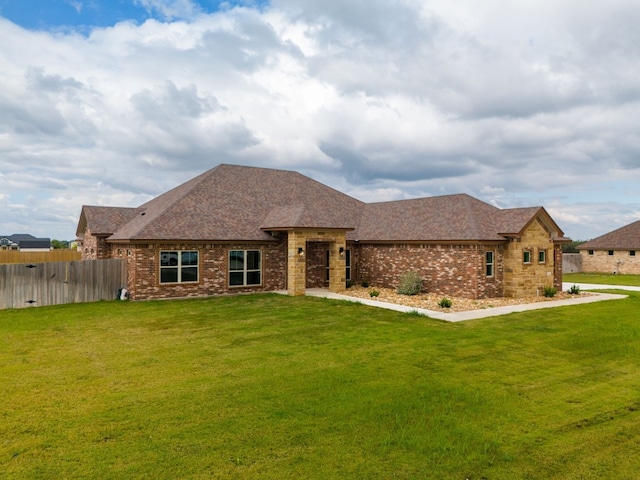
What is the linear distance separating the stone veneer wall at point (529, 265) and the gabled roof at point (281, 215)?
72 centimetres

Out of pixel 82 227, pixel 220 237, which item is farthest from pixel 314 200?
pixel 82 227

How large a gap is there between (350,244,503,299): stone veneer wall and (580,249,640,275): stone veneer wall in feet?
88.6

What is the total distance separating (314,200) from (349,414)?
2049 centimetres

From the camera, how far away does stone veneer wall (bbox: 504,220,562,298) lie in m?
20.4

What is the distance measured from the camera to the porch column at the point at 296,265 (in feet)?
67.9

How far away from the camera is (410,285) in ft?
68.4

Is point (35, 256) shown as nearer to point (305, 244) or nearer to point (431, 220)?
point (305, 244)

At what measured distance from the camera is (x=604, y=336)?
1247cm

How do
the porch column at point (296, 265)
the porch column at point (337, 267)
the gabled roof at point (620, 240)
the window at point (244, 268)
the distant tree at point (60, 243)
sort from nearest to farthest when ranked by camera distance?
the porch column at point (296, 265) → the window at point (244, 268) → the porch column at point (337, 267) → the gabled roof at point (620, 240) → the distant tree at point (60, 243)

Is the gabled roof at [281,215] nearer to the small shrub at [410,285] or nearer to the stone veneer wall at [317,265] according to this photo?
the stone veneer wall at [317,265]

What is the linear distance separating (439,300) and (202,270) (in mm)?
11028

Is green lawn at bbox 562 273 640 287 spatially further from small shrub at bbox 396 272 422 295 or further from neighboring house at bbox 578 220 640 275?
small shrub at bbox 396 272 422 295

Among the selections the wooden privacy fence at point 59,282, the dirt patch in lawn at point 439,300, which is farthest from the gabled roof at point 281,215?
the dirt patch in lawn at point 439,300

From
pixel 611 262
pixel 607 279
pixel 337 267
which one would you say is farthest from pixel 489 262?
pixel 611 262
